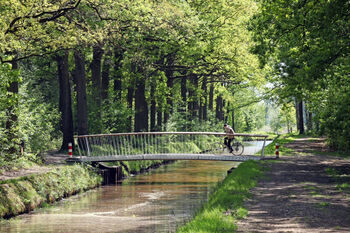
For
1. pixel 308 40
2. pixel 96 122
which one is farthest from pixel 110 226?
pixel 96 122

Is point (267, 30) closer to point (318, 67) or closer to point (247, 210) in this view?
point (318, 67)

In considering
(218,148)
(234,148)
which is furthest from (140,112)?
(234,148)

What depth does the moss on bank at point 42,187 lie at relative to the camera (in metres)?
14.9

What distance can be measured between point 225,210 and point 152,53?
63.4 feet

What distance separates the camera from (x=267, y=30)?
22.2 m

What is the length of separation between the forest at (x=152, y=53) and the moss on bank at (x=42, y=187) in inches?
47.8

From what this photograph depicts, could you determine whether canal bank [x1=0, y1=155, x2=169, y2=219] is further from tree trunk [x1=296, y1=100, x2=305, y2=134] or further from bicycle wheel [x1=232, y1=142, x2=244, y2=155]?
tree trunk [x1=296, y1=100, x2=305, y2=134]

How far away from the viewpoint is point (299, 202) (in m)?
12.2

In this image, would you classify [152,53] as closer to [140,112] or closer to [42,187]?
[140,112]

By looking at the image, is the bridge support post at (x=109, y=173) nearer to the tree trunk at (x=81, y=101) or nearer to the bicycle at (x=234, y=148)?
the tree trunk at (x=81, y=101)

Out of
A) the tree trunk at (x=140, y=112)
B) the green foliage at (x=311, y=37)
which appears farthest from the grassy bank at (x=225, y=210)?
the tree trunk at (x=140, y=112)

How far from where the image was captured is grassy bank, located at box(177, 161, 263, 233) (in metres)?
9.19

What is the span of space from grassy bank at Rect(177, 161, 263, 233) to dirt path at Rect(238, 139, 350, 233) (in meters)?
0.25

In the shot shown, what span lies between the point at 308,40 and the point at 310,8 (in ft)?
11.4
